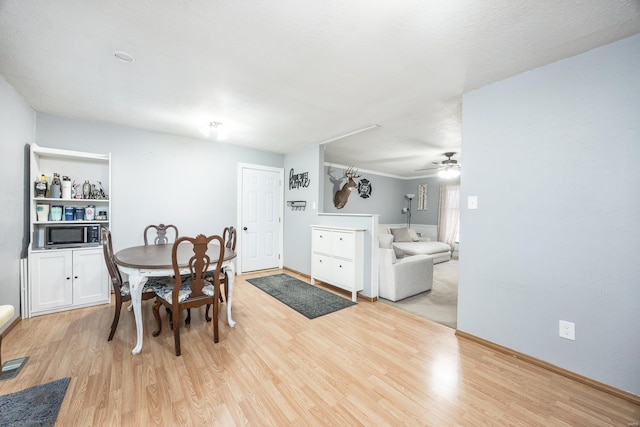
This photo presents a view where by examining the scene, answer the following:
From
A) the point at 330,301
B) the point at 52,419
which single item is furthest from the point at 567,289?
the point at 52,419

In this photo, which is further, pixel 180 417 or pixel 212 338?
pixel 212 338

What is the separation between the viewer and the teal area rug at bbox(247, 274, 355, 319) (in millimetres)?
3070

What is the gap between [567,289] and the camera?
6.15 feet

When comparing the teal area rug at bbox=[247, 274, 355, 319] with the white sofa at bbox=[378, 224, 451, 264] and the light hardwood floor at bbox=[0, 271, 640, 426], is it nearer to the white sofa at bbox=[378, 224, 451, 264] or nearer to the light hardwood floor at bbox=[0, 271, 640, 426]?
the light hardwood floor at bbox=[0, 271, 640, 426]

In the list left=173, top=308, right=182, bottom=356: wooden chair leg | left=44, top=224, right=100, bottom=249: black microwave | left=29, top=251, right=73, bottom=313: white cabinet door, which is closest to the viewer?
left=173, top=308, right=182, bottom=356: wooden chair leg

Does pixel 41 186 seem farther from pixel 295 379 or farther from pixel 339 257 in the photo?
pixel 339 257

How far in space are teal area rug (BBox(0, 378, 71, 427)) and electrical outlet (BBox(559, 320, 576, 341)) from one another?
3.36 metres

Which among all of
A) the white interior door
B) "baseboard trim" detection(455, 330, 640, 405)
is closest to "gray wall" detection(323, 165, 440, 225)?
the white interior door

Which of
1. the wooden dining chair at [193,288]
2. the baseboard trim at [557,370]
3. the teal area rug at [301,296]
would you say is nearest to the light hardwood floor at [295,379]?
the baseboard trim at [557,370]

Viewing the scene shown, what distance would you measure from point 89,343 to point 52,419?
0.99m

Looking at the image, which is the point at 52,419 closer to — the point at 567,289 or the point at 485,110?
the point at 567,289

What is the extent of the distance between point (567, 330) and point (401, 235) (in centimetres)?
463

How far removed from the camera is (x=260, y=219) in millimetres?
4809

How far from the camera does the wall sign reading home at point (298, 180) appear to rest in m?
4.54
